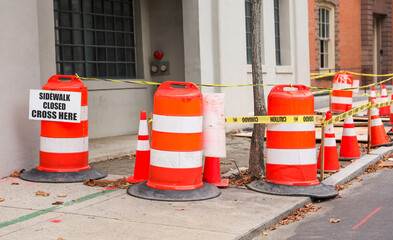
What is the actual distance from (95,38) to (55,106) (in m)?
4.90

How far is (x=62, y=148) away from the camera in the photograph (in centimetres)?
742

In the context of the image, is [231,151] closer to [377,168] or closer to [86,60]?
[377,168]

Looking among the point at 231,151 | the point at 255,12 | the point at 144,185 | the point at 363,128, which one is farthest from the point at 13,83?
Answer: the point at 363,128

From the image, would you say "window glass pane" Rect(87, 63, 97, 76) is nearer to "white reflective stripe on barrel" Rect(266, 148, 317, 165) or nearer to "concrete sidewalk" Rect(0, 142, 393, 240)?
"concrete sidewalk" Rect(0, 142, 393, 240)

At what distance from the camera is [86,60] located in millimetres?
11719

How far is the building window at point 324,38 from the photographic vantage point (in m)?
25.0

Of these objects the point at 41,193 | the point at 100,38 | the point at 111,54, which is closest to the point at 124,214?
the point at 41,193

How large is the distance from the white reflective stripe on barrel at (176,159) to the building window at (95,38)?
5.37 metres

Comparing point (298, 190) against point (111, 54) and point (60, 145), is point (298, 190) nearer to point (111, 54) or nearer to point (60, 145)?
point (60, 145)

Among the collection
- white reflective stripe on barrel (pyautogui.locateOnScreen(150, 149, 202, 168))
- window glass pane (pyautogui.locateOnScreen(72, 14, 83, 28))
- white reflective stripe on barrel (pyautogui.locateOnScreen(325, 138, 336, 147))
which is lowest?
white reflective stripe on barrel (pyautogui.locateOnScreen(325, 138, 336, 147))

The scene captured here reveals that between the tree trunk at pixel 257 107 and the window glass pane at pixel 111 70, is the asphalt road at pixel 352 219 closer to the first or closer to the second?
the tree trunk at pixel 257 107

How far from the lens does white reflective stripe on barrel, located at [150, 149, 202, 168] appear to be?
21.0ft

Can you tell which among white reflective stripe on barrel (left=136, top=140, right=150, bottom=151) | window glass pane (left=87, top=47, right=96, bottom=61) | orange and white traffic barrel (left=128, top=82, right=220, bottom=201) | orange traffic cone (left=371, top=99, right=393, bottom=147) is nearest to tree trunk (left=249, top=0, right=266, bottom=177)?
orange and white traffic barrel (left=128, top=82, right=220, bottom=201)

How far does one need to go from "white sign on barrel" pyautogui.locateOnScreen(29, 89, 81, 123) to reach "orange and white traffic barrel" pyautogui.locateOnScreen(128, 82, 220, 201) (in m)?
1.34
